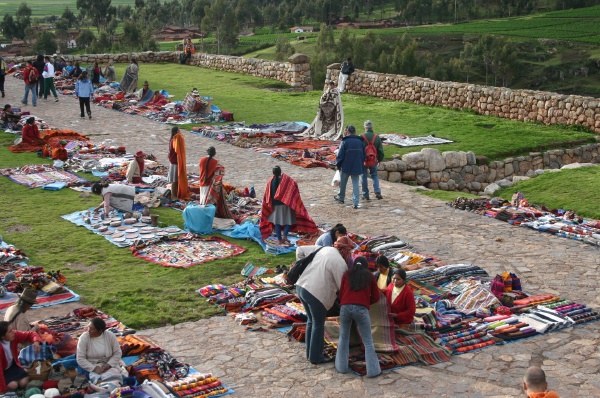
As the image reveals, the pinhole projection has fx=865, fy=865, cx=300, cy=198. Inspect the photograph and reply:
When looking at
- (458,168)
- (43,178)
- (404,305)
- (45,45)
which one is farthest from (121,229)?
(45,45)

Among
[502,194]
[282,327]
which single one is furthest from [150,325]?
[502,194]

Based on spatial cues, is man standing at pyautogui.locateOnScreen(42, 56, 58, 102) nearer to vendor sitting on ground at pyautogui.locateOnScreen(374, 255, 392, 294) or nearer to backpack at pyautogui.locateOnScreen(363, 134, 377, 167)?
backpack at pyautogui.locateOnScreen(363, 134, 377, 167)

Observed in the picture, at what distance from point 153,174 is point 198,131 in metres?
6.30

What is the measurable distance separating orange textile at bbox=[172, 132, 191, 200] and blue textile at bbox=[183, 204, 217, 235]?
6.44 ft

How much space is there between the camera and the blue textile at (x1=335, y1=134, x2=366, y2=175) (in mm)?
16594

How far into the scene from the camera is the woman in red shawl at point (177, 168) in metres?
17.0

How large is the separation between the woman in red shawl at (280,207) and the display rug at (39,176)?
20.0 feet

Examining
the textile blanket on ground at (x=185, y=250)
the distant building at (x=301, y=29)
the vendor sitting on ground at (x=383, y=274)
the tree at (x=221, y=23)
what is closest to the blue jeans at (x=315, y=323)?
the vendor sitting on ground at (x=383, y=274)

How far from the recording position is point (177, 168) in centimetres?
1705

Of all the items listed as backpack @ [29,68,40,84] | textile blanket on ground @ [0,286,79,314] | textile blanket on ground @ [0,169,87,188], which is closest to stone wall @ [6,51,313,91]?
backpack @ [29,68,40,84]

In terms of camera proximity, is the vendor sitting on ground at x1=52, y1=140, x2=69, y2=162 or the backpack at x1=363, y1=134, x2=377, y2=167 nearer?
the backpack at x1=363, y1=134, x2=377, y2=167

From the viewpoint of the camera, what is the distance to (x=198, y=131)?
2555 centimetres

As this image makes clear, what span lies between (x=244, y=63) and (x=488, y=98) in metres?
15.1

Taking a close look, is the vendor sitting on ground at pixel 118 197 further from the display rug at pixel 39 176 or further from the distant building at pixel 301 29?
the distant building at pixel 301 29
